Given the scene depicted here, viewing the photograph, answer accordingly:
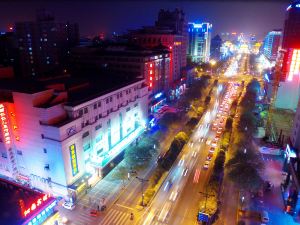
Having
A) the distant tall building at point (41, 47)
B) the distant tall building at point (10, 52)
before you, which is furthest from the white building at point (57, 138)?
the distant tall building at point (10, 52)

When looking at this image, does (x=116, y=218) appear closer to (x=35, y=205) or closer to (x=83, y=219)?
(x=83, y=219)

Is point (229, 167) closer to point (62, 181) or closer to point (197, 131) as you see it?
point (197, 131)

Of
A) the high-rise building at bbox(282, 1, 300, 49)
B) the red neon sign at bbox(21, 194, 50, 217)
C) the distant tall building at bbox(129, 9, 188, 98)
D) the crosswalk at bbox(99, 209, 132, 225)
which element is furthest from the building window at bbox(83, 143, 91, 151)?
the high-rise building at bbox(282, 1, 300, 49)

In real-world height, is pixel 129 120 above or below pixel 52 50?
below

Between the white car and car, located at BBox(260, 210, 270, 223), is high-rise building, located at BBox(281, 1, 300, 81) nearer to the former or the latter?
car, located at BBox(260, 210, 270, 223)

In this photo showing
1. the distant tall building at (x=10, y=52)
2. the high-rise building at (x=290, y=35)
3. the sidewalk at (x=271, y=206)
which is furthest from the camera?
the distant tall building at (x=10, y=52)

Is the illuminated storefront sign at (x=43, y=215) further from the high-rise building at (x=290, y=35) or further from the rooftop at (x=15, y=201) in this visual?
the high-rise building at (x=290, y=35)

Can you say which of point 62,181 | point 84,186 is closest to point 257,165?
point 84,186
